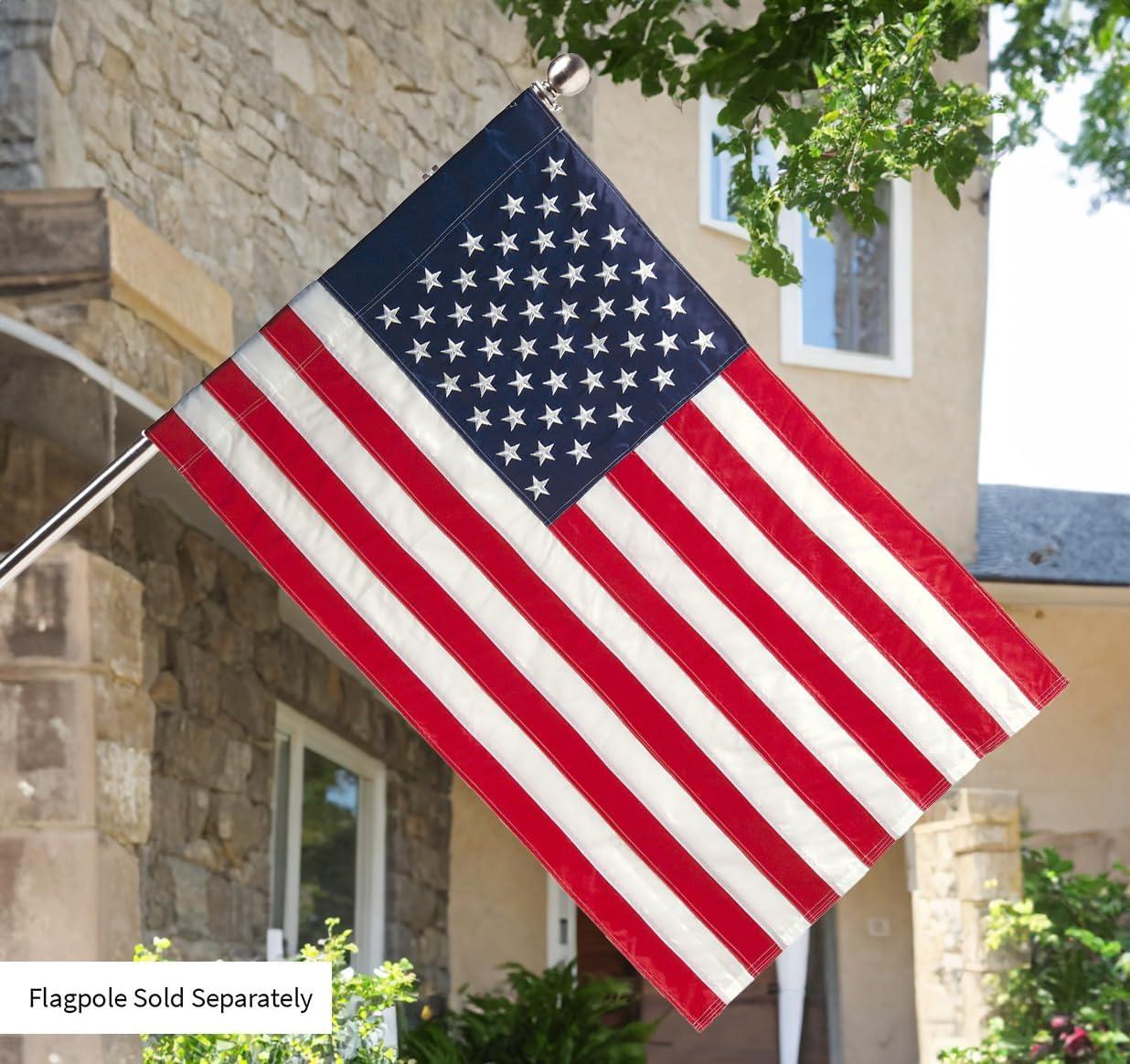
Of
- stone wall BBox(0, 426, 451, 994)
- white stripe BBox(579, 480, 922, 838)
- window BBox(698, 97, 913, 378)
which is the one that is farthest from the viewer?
window BBox(698, 97, 913, 378)

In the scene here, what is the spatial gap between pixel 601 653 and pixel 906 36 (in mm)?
2398

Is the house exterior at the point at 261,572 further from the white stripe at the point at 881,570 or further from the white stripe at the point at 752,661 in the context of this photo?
the white stripe at the point at 881,570

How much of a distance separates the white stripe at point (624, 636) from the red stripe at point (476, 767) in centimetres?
37

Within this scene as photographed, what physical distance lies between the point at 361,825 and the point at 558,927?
235cm

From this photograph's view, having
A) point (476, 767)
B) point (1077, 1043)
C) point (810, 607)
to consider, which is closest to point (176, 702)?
point (476, 767)

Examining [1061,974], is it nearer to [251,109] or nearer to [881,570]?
[881,570]

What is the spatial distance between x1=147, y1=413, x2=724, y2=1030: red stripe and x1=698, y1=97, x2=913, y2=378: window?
679 cm

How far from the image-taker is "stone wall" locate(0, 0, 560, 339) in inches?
198

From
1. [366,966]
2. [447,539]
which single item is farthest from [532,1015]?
[447,539]

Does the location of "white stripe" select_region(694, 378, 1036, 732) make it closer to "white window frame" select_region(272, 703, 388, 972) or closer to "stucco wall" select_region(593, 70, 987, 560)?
"white window frame" select_region(272, 703, 388, 972)

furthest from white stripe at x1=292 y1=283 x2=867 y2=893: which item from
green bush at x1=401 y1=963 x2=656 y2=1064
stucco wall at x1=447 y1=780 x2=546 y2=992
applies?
stucco wall at x1=447 y1=780 x2=546 y2=992

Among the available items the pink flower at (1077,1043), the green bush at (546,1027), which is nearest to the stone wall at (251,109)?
the green bush at (546,1027)

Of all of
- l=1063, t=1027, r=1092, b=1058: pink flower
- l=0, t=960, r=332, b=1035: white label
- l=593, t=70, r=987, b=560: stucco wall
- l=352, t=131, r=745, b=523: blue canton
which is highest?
l=593, t=70, r=987, b=560: stucco wall

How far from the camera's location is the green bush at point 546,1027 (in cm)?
884
